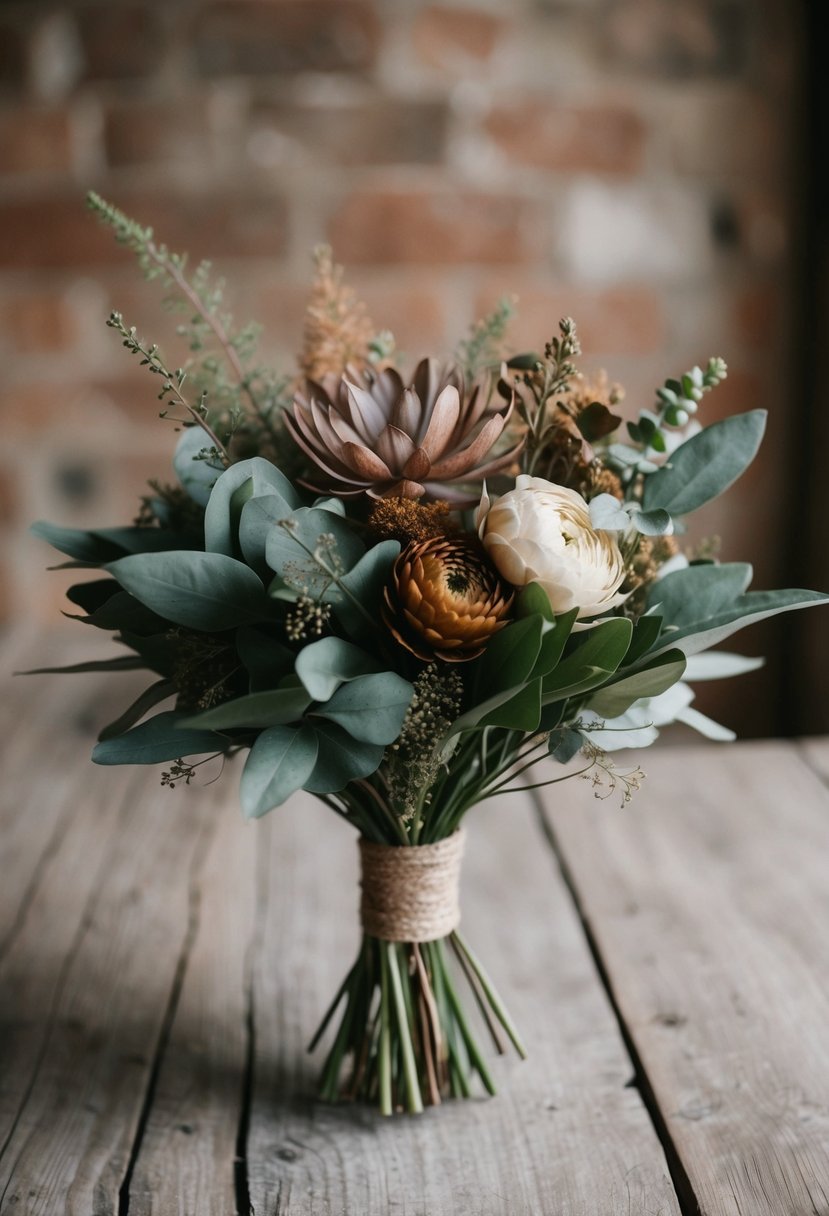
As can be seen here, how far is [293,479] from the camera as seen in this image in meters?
0.66

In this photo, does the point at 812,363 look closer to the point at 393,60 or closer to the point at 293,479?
the point at 393,60

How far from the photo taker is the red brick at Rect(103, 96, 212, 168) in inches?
71.7

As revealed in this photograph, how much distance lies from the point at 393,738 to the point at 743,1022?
43 cm

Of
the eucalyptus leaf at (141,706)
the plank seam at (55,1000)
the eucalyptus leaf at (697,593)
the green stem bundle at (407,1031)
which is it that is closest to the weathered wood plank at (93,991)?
the plank seam at (55,1000)

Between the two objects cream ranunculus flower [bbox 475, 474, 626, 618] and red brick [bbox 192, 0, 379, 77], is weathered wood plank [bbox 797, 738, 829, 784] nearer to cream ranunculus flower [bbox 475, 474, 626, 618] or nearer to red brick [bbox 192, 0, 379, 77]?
cream ranunculus flower [bbox 475, 474, 626, 618]

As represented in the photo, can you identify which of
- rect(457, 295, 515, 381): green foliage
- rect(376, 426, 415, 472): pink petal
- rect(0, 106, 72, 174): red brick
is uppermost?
rect(0, 106, 72, 174): red brick

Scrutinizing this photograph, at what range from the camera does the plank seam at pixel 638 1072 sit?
2.13 ft

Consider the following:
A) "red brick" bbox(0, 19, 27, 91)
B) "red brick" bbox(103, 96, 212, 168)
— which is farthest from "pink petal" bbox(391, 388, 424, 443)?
"red brick" bbox(0, 19, 27, 91)

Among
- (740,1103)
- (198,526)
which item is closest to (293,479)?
(198,526)

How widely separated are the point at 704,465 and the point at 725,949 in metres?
0.44

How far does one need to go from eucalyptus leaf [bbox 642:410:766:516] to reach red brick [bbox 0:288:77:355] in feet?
4.88

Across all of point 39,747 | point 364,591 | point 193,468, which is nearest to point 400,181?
point 39,747

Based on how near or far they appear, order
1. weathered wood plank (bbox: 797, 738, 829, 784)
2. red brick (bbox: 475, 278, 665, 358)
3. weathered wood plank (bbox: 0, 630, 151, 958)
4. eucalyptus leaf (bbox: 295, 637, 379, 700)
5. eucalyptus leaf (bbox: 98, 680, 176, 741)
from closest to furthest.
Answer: eucalyptus leaf (bbox: 295, 637, 379, 700), eucalyptus leaf (bbox: 98, 680, 176, 741), weathered wood plank (bbox: 0, 630, 151, 958), weathered wood plank (bbox: 797, 738, 829, 784), red brick (bbox: 475, 278, 665, 358)

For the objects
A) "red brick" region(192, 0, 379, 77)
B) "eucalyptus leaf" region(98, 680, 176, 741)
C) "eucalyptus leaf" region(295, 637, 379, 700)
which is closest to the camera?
"eucalyptus leaf" region(295, 637, 379, 700)
